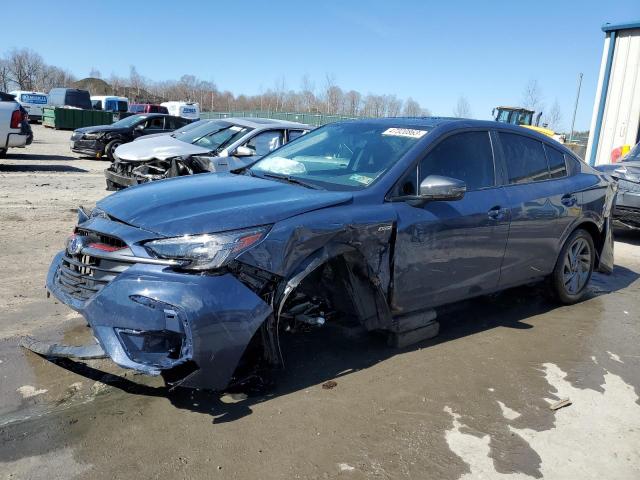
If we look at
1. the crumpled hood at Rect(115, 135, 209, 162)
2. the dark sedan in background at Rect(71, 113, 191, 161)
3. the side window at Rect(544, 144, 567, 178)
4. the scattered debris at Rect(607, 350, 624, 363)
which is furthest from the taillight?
the scattered debris at Rect(607, 350, 624, 363)

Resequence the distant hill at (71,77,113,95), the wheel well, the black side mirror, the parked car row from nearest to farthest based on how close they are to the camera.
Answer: the black side mirror → the wheel well → the parked car row → the distant hill at (71,77,113,95)

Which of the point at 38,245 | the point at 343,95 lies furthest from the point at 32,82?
the point at 38,245

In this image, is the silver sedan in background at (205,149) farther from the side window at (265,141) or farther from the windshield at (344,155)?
the windshield at (344,155)

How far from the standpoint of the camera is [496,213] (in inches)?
174

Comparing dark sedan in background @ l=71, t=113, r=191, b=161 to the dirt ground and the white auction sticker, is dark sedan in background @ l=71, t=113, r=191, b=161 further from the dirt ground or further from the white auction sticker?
the white auction sticker

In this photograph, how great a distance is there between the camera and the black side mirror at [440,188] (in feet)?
12.4

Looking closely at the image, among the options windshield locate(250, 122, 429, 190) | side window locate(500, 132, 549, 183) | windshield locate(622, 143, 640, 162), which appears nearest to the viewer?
windshield locate(250, 122, 429, 190)

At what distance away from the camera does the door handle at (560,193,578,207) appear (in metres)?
5.14

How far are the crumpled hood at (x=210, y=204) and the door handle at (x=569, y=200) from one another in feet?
8.28

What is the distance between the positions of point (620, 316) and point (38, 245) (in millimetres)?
6417

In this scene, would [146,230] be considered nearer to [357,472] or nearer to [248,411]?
[248,411]

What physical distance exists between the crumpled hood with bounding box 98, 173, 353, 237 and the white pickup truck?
11845 millimetres

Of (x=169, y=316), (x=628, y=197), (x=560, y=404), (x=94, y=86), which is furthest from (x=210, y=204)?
(x=94, y=86)

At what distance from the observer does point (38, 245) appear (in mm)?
6539
